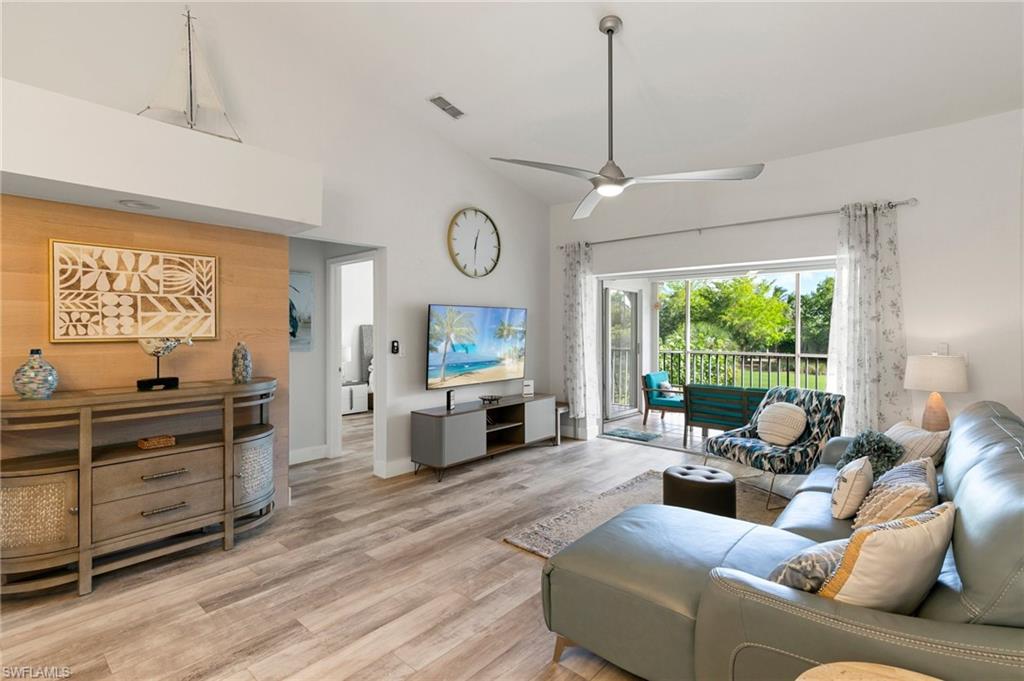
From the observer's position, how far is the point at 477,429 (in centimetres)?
461

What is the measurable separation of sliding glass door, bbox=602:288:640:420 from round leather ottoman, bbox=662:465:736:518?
3.21 m

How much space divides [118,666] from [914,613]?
2.82 meters

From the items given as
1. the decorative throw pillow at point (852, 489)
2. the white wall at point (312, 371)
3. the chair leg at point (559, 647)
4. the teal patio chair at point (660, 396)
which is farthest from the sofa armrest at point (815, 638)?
the teal patio chair at point (660, 396)

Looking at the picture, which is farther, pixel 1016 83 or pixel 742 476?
pixel 742 476

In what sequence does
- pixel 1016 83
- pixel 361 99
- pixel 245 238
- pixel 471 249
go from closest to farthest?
1. pixel 1016 83
2. pixel 245 238
3. pixel 361 99
4. pixel 471 249

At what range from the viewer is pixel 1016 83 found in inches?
126

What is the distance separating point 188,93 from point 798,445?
193 inches

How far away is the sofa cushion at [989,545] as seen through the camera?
1133 millimetres

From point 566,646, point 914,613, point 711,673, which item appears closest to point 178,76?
point 566,646

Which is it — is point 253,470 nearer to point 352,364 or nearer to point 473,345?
point 473,345

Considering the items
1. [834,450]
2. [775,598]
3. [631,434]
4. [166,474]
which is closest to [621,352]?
[631,434]

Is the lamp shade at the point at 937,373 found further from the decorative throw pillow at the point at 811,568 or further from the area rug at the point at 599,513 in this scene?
the decorative throw pillow at the point at 811,568

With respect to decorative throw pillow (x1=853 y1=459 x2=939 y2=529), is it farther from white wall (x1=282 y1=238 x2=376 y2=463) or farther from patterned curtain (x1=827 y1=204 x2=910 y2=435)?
white wall (x1=282 y1=238 x2=376 y2=463)

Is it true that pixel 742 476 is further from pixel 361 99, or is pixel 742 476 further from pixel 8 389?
pixel 8 389
